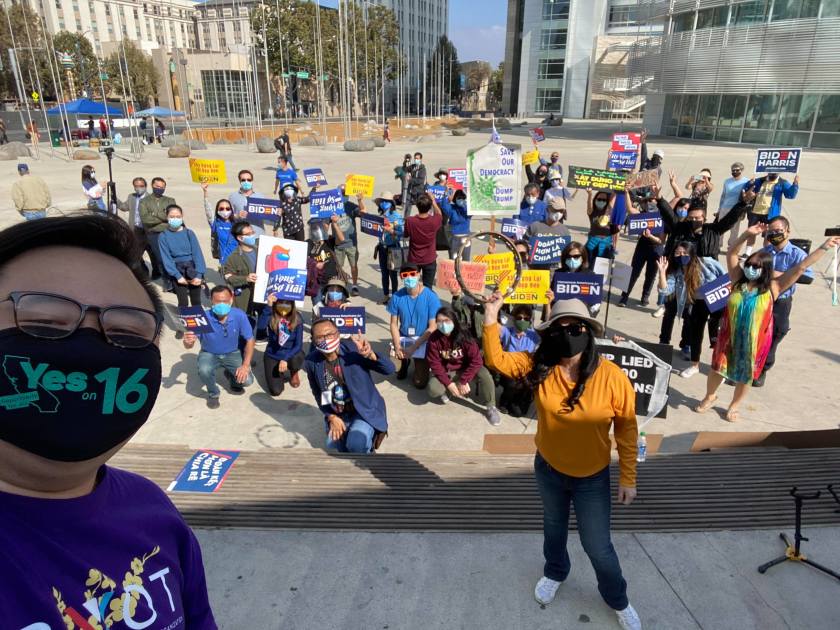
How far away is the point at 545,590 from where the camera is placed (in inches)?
121

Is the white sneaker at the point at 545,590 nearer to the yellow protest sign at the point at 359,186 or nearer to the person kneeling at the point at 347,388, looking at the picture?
the person kneeling at the point at 347,388

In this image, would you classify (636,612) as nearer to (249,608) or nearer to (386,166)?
(249,608)

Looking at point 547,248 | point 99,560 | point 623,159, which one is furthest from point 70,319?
point 623,159

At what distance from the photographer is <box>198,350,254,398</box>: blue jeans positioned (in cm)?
617

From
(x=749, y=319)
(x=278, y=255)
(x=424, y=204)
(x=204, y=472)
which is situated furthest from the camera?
(x=424, y=204)

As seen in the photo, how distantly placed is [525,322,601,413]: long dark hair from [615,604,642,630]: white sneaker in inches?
45.5

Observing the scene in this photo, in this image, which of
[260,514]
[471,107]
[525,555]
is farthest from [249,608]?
[471,107]

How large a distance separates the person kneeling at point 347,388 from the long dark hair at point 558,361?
2.15 m

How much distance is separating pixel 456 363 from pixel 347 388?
5.04 feet

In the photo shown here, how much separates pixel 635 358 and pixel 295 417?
11.8ft

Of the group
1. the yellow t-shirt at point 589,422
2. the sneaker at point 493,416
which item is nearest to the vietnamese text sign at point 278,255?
the sneaker at point 493,416

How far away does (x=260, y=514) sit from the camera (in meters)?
3.68

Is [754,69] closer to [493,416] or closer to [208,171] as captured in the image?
[208,171]

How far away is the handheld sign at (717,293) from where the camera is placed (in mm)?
5809
